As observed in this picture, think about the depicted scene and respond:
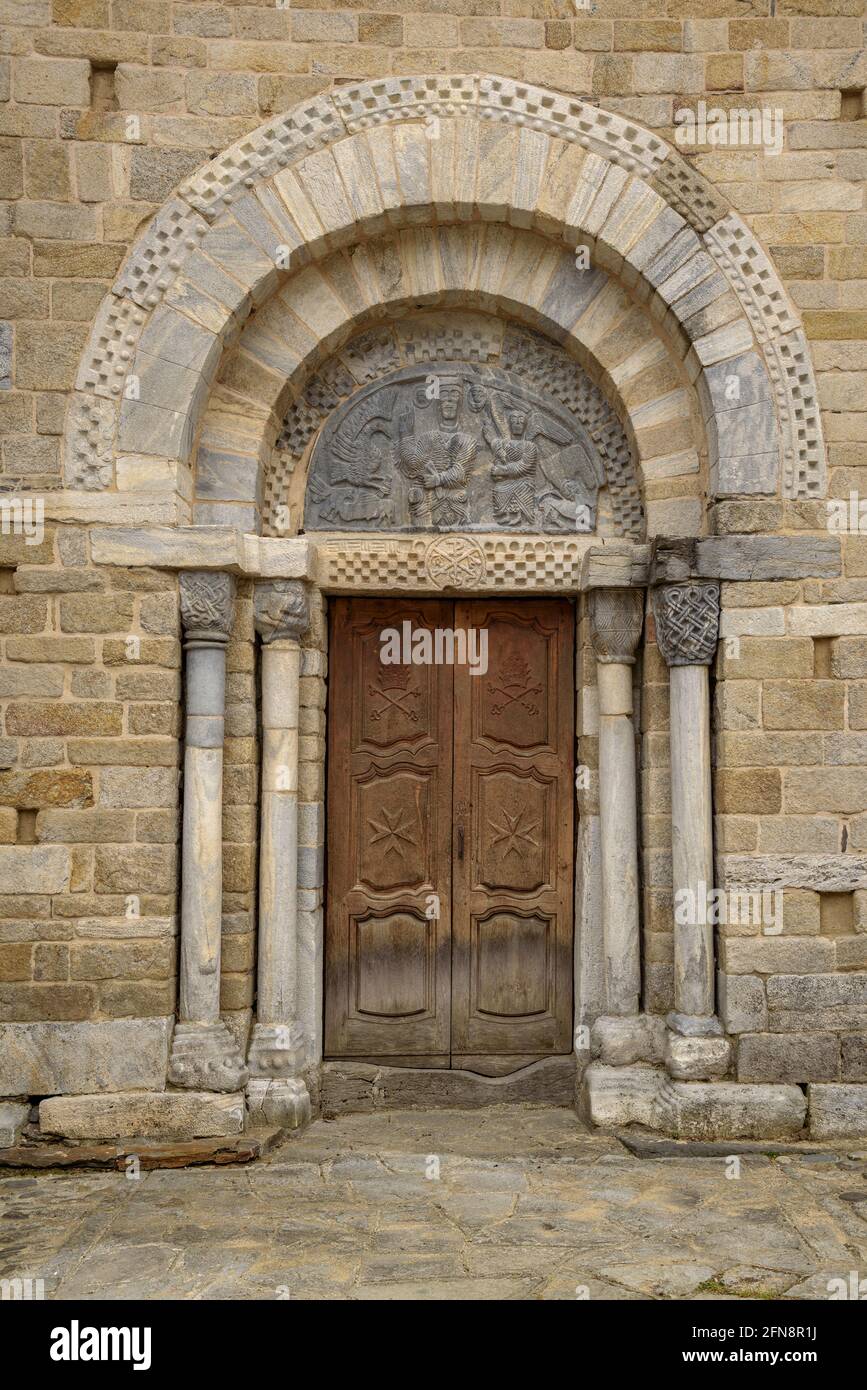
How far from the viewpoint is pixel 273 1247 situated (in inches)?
155

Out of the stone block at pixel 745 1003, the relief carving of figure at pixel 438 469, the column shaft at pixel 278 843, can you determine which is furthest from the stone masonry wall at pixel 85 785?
the stone block at pixel 745 1003

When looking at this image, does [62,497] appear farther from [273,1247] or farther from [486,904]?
[273,1247]

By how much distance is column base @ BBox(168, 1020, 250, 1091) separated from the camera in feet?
16.7

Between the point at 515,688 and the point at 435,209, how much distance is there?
2.28 metres

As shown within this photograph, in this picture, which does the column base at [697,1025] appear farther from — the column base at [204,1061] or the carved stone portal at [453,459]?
the carved stone portal at [453,459]

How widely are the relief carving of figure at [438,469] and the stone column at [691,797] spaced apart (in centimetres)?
109

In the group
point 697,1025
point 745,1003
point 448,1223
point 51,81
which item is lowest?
point 448,1223

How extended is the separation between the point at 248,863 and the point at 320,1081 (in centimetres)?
114

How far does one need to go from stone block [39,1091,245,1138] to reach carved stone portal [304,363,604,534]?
2713 mm

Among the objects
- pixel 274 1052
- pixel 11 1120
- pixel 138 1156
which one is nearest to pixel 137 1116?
pixel 138 1156

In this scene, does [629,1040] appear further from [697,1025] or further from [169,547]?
[169,547]

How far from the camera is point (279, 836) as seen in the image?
5445 millimetres

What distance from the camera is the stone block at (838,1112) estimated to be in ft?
16.7

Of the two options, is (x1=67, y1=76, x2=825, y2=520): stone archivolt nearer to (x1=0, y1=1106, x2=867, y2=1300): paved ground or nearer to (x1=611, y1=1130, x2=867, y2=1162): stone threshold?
(x1=611, y1=1130, x2=867, y2=1162): stone threshold
